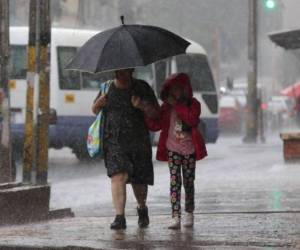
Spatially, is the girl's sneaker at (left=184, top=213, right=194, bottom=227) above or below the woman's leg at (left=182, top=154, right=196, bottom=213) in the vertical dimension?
below

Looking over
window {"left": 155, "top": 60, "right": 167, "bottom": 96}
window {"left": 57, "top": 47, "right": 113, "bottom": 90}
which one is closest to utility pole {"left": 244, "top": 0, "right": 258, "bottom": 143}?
window {"left": 155, "top": 60, "right": 167, "bottom": 96}

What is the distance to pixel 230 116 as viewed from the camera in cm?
4472

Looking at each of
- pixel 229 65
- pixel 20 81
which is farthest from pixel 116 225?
pixel 229 65

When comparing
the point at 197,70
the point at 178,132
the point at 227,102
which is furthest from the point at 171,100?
the point at 227,102

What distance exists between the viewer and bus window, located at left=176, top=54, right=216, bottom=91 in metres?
25.6

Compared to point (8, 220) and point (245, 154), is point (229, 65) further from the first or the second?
point (8, 220)

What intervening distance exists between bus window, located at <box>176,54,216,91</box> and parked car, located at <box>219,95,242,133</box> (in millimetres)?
18380

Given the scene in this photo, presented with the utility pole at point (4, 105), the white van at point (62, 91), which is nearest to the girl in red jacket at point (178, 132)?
the utility pole at point (4, 105)

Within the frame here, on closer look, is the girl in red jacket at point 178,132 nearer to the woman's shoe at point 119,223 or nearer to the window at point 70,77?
the woman's shoe at point 119,223

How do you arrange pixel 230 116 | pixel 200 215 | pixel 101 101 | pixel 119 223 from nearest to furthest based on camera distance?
1. pixel 101 101
2. pixel 119 223
3. pixel 200 215
4. pixel 230 116

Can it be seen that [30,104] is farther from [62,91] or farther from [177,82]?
[62,91]

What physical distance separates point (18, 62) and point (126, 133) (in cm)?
1350

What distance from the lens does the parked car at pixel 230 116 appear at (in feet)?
146

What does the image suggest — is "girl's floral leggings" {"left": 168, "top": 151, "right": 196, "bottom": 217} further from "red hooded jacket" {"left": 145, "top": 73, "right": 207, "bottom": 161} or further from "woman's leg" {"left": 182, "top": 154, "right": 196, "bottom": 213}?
"red hooded jacket" {"left": 145, "top": 73, "right": 207, "bottom": 161}
